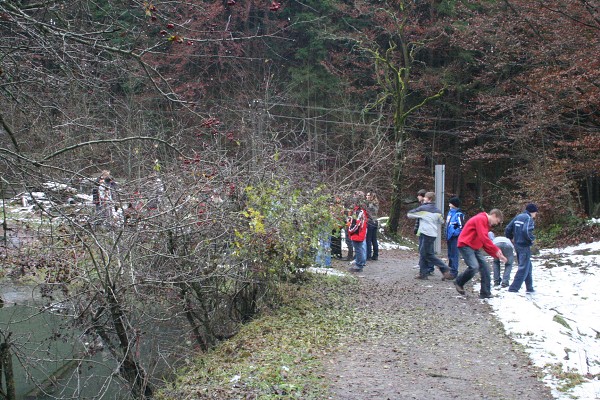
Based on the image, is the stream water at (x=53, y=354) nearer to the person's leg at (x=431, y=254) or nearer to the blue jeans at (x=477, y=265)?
the blue jeans at (x=477, y=265)

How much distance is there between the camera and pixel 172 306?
8.39m

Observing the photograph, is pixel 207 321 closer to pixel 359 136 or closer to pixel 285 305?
pixel 285 305

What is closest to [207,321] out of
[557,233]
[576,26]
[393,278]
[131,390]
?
[131,390]

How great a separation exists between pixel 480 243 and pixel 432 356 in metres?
3.80

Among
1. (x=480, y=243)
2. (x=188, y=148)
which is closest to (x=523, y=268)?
(x=480, y=243)

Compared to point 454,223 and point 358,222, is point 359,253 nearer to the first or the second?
point 358,222

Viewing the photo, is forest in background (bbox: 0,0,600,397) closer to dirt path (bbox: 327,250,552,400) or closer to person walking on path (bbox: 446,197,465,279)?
dirt path (bbox: 327,250,552,400)

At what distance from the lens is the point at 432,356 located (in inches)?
307

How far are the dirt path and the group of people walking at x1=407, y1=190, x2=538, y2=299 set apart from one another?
25.9 inches

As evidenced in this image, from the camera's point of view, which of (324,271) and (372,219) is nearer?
(324,271)

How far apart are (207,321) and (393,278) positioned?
18.4ft

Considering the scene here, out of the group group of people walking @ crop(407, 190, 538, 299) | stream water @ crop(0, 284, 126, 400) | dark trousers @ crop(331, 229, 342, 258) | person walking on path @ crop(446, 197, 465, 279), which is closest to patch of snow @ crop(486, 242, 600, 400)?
group of people walking @ crop(407, 190, 538, 299)

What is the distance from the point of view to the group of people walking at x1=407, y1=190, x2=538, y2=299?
11117mm

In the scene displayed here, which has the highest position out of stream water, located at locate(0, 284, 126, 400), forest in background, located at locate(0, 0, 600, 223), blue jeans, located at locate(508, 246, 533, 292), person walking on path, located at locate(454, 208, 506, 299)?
forest in background, located at locate(0, 0, 600, 223)
